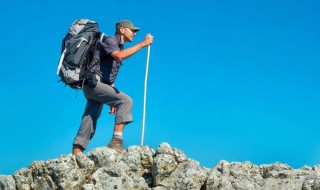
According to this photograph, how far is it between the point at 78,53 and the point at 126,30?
67.3 inches

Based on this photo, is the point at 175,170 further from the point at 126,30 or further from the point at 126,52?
the point at 126,30

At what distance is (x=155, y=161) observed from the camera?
47.1 feet

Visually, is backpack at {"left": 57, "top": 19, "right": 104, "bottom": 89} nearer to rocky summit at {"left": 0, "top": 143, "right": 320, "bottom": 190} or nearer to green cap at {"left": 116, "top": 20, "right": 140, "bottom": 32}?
green cap at {"left": 116, "top": 20, "right": 140, "bottom": 32}

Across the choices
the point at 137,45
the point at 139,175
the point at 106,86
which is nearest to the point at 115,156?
the point at 139,175

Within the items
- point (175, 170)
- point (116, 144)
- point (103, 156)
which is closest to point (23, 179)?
point (103, 156)

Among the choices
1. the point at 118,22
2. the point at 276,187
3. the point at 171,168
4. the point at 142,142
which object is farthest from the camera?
the point at 118,22

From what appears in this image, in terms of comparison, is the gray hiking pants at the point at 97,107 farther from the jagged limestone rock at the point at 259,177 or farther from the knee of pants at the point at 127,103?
the jagged limestone rock at the point at 259,177

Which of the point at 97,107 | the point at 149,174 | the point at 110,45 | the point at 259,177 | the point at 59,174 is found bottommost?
the point at 59,174

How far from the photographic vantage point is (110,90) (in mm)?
16641

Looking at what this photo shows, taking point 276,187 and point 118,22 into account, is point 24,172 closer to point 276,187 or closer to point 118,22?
point 118,22

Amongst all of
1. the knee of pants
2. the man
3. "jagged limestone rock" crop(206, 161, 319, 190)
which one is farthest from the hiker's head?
"jagged limestone rock" crop(206, 161, 319, 190)

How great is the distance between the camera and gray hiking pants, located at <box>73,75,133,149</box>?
653 inches

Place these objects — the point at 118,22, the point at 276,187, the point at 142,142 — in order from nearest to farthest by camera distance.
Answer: the point at 276,187
the point at 142,142
the point at 118,22

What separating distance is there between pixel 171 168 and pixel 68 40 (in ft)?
17.8
